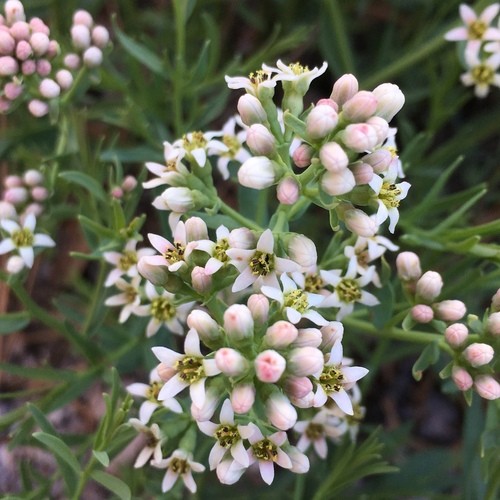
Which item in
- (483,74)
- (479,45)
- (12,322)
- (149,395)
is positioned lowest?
(12,322)

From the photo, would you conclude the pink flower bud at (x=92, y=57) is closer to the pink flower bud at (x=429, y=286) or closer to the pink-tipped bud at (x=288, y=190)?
the pink-tipped bud at (x=288, y=190)

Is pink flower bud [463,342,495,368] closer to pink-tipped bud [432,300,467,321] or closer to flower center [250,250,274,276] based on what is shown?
pink-tipped bud [432,300,467,321]

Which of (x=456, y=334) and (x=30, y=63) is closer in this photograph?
(x=456, y=334)

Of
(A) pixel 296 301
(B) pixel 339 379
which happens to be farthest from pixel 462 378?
(A) pixel 296 301

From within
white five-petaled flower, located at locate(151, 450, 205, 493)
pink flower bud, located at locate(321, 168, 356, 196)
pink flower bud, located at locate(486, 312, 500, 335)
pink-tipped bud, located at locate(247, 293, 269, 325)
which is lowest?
white five-petaled flower, located at locate(151, 450, 205, 493)

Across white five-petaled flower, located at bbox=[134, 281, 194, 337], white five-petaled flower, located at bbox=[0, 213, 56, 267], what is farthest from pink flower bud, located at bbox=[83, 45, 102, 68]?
white five-petaled flower, located at bbox=[134, 281, 194, 337]

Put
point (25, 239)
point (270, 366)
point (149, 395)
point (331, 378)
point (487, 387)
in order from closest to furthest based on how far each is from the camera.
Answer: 1. point (270, 366)
2. point (331, 378)
3. point (487, 387)
4. point (149, 395)
5. point (25, 239)

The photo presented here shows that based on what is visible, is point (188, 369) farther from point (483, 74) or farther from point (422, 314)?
point (483, 74)

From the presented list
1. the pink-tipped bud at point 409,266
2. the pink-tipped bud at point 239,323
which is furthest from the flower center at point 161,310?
the pink-tipped bud at point 409,266
